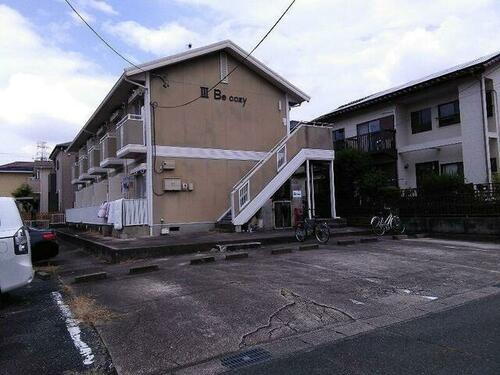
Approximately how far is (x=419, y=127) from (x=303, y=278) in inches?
679

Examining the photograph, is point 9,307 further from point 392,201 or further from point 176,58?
point 392,201

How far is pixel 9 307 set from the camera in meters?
6.75

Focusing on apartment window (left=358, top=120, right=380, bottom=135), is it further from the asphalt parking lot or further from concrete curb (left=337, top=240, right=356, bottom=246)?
the asphalt parking lot

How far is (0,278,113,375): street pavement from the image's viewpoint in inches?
166

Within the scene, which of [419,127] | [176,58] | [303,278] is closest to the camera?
[303,278]

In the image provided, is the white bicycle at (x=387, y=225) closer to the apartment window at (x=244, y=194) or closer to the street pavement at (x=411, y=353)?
the apartment window at (x=244, y=194)

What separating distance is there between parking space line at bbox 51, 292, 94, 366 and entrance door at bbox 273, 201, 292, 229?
1142 cm

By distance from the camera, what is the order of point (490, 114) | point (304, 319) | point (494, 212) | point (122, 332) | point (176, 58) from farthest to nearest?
1. point (490, 114)
2. point (176, 58)
3. point (494, 212)
4. point (304, 319)
5. point (122, 332)

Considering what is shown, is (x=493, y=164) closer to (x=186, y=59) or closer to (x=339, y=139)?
(x=339, y=139)

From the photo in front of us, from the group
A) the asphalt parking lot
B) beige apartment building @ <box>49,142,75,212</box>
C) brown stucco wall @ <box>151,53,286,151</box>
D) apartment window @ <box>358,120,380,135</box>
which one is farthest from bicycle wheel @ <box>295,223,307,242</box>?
beige apartment building @ <box>49,142,75,212</box>

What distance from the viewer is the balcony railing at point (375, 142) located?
23391 mm

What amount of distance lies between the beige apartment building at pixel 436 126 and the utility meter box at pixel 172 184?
1237 cm

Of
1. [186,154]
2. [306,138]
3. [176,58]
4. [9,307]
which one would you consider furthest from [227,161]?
[9,307]

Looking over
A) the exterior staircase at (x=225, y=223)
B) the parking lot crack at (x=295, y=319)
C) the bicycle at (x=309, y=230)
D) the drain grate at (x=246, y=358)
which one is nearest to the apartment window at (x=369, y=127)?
the exterior staircase at (x=225, y=223)
